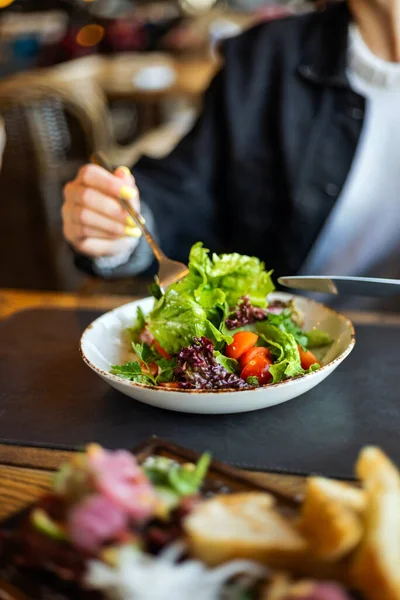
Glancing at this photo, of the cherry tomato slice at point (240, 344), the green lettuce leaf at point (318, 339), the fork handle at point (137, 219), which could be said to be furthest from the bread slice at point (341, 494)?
the fork handle at point (137, 219)

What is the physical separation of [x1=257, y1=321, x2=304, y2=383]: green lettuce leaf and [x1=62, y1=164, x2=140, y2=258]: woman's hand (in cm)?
37

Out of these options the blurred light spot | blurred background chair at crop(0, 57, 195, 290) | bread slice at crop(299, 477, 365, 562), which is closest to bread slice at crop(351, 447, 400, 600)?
bread slice at crop(299, 477, 365, 562)

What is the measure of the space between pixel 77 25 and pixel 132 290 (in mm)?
4331

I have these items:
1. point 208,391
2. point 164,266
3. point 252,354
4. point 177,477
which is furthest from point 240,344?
point 177,477

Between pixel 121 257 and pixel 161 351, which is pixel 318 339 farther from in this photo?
pixel 121 257

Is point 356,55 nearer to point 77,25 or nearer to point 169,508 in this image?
point 169,508

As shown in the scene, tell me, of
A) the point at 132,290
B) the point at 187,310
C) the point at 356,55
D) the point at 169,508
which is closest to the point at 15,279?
the point at 132,290

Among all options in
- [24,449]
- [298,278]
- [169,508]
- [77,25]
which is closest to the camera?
[169,508]

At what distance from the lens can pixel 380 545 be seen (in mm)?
448

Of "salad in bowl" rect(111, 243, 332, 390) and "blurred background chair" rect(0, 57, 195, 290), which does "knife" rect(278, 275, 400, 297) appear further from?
"blurred background chair" rect(0, 57, 195, 290)

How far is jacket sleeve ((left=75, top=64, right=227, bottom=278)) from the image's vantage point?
1.57 m

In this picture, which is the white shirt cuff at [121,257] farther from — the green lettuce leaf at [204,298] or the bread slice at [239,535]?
the bread slice at [239,535]

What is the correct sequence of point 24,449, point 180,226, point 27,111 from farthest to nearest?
point 27,111 < point 180,226 < point 24,449

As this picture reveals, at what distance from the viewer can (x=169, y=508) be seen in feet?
1.67
